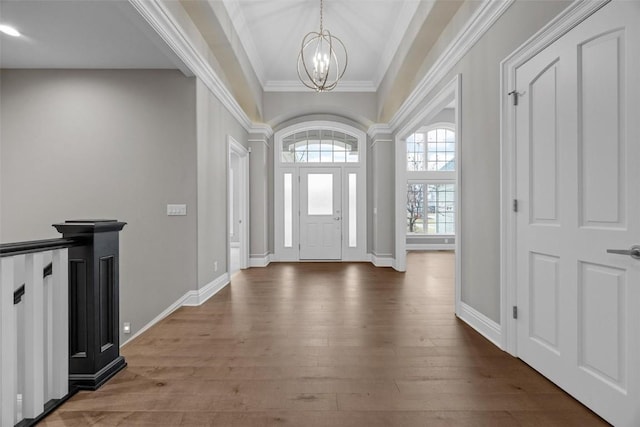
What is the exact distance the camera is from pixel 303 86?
265 inches

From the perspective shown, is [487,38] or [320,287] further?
[320,287]

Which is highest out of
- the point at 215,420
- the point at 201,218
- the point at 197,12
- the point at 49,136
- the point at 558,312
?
the point at 197,12

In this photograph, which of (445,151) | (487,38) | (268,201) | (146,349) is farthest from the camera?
(445,151)

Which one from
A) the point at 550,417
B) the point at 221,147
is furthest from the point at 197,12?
the point at 550,417

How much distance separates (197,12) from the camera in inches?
135

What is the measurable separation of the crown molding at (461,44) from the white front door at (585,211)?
70cm

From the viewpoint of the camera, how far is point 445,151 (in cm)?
995

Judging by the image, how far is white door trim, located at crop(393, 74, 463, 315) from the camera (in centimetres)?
340

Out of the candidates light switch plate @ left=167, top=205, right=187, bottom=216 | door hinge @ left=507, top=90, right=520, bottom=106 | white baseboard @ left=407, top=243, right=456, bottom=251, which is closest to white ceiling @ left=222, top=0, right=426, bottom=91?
door hinge @ left=507, top=90, right=520, bottom=106

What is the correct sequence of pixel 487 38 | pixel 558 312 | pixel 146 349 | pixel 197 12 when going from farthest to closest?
pixel 197 12, pixel 487 38, pixel 146 349, pixel 558 312

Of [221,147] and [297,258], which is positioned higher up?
[221,147]

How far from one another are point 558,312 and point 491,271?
77cm

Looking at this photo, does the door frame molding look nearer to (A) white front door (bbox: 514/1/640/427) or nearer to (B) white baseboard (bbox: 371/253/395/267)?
(A) white front door (bbox: 514/1/640/427)

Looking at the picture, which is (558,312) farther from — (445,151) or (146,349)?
(445,151)
